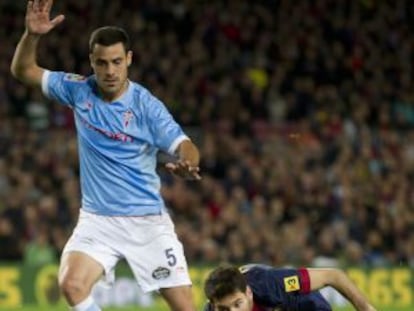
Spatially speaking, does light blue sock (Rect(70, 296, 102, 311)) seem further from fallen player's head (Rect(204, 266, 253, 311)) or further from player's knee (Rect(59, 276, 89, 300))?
fallen player's head (Rect(204, 266, 253, 311))

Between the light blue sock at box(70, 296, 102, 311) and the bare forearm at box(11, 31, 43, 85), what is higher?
the bare forearm at box(11, 31, 43, 85)

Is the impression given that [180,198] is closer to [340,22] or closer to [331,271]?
[340,22]

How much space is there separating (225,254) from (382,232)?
2383 millimetres

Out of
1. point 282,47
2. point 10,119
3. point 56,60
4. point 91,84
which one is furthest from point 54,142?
point 91,84

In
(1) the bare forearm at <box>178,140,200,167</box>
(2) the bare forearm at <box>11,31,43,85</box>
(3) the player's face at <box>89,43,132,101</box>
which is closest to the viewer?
(1) the bare forearm at <box>178,140,200,167</box>

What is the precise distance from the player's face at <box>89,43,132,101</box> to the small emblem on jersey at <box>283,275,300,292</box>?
58.8 inches

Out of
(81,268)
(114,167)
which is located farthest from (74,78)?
(81,268)

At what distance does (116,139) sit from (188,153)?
563mm

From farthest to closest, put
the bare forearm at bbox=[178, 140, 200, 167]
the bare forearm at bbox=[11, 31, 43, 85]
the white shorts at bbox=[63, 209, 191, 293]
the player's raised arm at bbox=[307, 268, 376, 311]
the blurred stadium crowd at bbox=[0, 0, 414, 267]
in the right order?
1. the blurred stadium crowd at bbox=[0, 0, 414, 267]
2. the white shorts at bbox=[63, 209, 191, 293]
3. the bare forearm at bbox=[11, 31, 43, 85]
4. the player's raised arm at bbox=[307, 268, 376, 311]
5. the bare forearm at bbox=[178, 140, 200, 167]

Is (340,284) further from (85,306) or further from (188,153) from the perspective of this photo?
(85,306)

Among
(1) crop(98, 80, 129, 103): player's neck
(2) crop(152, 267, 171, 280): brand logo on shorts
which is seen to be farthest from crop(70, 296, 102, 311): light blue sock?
(1) crop(98, 80, 129, 103): player's neck

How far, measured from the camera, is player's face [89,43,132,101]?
790 centimetres

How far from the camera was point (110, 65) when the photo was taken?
312 inches

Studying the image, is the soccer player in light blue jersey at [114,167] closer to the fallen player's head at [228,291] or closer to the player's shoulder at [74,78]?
the player's shoulder at [74,78]
